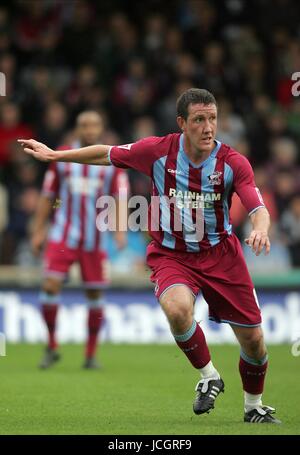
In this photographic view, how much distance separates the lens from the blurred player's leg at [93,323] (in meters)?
11.0

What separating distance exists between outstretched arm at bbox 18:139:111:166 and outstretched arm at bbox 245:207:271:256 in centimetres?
113

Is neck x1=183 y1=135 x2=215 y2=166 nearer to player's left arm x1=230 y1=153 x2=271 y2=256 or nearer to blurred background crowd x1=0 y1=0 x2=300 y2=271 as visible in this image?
player's left arm x1=230 y1=153 x2=271 y2=256

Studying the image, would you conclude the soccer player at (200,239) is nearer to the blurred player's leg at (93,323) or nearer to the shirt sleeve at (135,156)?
the shirt sleeve at (135,156)

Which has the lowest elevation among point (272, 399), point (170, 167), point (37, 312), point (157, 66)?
point (272, 399)

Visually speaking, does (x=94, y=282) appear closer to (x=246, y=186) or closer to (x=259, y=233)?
(x=246, y=186)

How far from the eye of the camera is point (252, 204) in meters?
6.82

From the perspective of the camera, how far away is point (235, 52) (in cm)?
1639

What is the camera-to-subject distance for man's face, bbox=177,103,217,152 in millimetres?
7023

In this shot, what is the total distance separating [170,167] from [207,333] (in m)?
6.29

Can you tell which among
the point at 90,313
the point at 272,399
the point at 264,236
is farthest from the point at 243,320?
the point at 90,313

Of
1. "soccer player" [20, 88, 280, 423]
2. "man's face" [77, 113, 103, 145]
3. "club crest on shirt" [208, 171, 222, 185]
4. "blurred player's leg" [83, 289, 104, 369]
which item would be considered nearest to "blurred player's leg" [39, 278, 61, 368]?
"blurred player's leg" [83, 289, 104, 369]

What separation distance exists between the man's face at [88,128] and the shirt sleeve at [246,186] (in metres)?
3.86

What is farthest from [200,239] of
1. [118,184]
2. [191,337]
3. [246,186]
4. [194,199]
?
[118,184]

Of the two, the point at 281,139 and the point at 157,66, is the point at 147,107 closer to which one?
the point at 157,66
